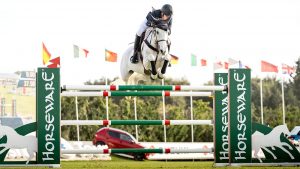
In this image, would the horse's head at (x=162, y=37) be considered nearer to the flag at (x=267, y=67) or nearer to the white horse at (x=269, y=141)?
the white horse at (x=269, y=141)

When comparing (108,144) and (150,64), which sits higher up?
(150,64)

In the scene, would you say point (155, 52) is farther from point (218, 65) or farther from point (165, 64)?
point (218, 65)

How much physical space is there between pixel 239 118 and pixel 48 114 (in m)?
2.94

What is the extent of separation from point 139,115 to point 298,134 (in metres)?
17.4

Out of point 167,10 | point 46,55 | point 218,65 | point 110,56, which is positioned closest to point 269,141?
point 167,10

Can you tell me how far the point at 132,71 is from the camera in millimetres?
12023

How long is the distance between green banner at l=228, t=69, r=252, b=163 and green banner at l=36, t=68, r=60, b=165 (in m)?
2.66

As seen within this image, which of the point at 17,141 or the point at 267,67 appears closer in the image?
the point at 17,141

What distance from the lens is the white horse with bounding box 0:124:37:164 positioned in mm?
10617

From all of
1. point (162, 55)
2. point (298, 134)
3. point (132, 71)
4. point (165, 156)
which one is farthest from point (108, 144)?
point (162, 55)

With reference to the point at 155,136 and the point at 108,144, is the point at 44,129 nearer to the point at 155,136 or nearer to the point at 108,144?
the point at 108,144

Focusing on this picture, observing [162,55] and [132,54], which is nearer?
[162,55]

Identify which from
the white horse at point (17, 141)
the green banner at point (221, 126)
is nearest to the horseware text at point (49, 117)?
the white horse at point (17, 141)

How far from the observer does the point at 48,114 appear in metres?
10.6
